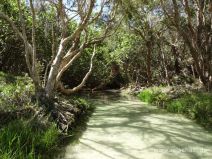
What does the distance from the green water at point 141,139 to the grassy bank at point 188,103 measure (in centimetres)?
31

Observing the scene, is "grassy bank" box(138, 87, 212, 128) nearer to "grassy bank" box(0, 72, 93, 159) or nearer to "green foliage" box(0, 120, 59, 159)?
"grassy bank" box(0, 72, 93, 159)

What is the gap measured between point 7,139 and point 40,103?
121 inches

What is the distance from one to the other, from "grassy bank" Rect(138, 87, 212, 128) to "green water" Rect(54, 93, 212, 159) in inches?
12.2

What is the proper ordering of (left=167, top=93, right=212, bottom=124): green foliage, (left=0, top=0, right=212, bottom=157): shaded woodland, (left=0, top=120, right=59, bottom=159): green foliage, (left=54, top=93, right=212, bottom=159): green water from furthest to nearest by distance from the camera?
(left=167, top=93, right=212, bottom=124): green foliage → (left=0, top=0, right=212, bottom=157): shaded woodland → (left=54, top=93, right=212, bottom=159): green water → (left=0, top=120, right=59, bottom=159): green foliage

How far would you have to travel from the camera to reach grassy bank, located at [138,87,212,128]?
33.3ft

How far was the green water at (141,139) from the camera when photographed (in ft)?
21.4

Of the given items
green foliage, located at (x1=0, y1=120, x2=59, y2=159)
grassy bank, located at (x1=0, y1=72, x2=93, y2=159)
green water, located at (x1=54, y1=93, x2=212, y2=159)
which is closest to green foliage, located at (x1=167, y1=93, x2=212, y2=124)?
green water, located at (x1=54, y1=93, x2=212, y2=159)

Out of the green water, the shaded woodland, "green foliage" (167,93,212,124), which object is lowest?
the green water

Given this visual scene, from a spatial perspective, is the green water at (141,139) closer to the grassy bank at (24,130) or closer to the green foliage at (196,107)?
the green foliage at (196,107)

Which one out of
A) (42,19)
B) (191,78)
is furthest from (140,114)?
(42,19)

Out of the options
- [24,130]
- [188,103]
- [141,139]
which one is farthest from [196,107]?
[24,130]

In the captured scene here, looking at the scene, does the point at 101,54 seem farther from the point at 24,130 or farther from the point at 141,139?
the point at 24,130

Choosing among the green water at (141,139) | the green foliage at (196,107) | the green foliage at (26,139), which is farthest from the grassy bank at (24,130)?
the green foliage at (196,107)

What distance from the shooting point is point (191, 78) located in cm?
1973
